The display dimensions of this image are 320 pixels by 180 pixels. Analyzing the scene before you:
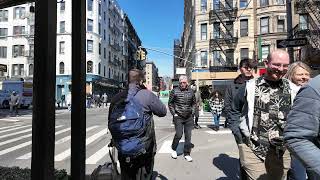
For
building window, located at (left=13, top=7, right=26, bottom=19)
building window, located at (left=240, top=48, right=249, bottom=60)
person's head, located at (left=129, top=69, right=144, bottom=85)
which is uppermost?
building window, located at (left=13, top=7, right=26, bottom=19)

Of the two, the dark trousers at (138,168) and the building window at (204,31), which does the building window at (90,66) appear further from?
the dark trousers at (138,168)

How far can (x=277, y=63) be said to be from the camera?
387 centimetres

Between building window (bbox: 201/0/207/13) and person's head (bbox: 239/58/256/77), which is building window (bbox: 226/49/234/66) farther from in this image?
person's head (bbox: 239/58/256/77)

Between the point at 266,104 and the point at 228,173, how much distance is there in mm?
4084

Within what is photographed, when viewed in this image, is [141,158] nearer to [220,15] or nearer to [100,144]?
[100,144]

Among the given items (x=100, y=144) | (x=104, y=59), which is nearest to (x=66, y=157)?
(x=100, y=144)

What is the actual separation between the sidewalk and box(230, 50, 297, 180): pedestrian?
11.1 ft

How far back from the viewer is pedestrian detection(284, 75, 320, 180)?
225 cm

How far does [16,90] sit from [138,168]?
132 ft

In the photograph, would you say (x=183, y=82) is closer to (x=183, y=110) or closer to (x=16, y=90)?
(x=183, y=110)

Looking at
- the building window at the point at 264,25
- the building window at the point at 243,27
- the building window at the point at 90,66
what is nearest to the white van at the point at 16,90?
the building window at the point at 90,66

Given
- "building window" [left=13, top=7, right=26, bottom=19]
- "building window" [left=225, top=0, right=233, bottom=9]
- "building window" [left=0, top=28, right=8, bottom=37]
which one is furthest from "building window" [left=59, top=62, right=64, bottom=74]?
"building window" [left=225, top=0, right=233, bottom=9]

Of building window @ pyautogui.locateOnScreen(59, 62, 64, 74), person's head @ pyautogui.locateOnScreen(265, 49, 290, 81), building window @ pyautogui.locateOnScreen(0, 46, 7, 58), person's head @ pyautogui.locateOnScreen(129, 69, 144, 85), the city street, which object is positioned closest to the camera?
person's head @ pyautogui.locateOnScreen(265, 49, 290, 81)

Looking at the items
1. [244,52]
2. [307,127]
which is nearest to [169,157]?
[307,127]
